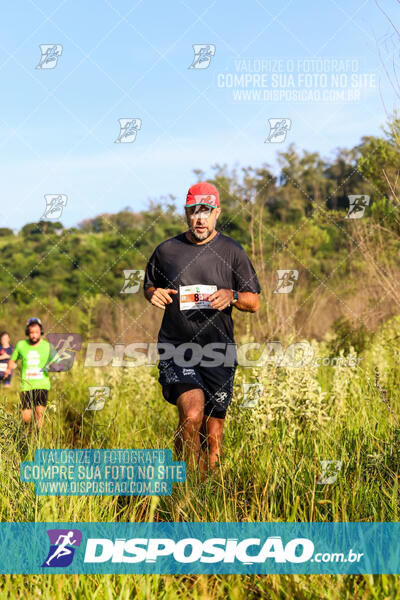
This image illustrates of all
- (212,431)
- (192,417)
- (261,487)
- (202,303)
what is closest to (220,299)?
(202,303)

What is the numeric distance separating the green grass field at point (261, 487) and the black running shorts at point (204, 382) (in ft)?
1.04

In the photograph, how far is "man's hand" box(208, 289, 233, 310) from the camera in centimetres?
407

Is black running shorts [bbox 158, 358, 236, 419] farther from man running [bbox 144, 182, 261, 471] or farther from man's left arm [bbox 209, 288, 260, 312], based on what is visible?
man's left arm [bbox 209, 288, 260, 312]

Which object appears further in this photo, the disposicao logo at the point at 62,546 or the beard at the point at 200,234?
the beard at the point at 200,234

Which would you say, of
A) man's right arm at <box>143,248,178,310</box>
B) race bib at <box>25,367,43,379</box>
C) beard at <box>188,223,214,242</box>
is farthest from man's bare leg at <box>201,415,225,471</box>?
race bib at <box>25,367,43,379</box>

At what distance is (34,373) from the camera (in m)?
7.25

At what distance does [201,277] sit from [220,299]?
0.97ft

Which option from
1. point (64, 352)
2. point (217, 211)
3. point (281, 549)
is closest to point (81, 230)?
point (64, 352)

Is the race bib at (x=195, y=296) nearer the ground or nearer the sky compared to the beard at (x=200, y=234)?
nearer the ground

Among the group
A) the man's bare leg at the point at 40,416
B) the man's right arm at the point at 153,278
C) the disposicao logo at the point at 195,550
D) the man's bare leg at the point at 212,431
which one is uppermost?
the man's right arm at the point at 153,278

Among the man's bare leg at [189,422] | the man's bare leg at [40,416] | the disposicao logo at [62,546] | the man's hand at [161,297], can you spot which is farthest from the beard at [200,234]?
the disposicao logo at [62,546]

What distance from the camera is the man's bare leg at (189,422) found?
3.97 metres

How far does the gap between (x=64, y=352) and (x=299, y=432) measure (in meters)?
→ 4.40

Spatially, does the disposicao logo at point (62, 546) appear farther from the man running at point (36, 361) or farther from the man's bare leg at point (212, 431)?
the man running at point (36, 361)
